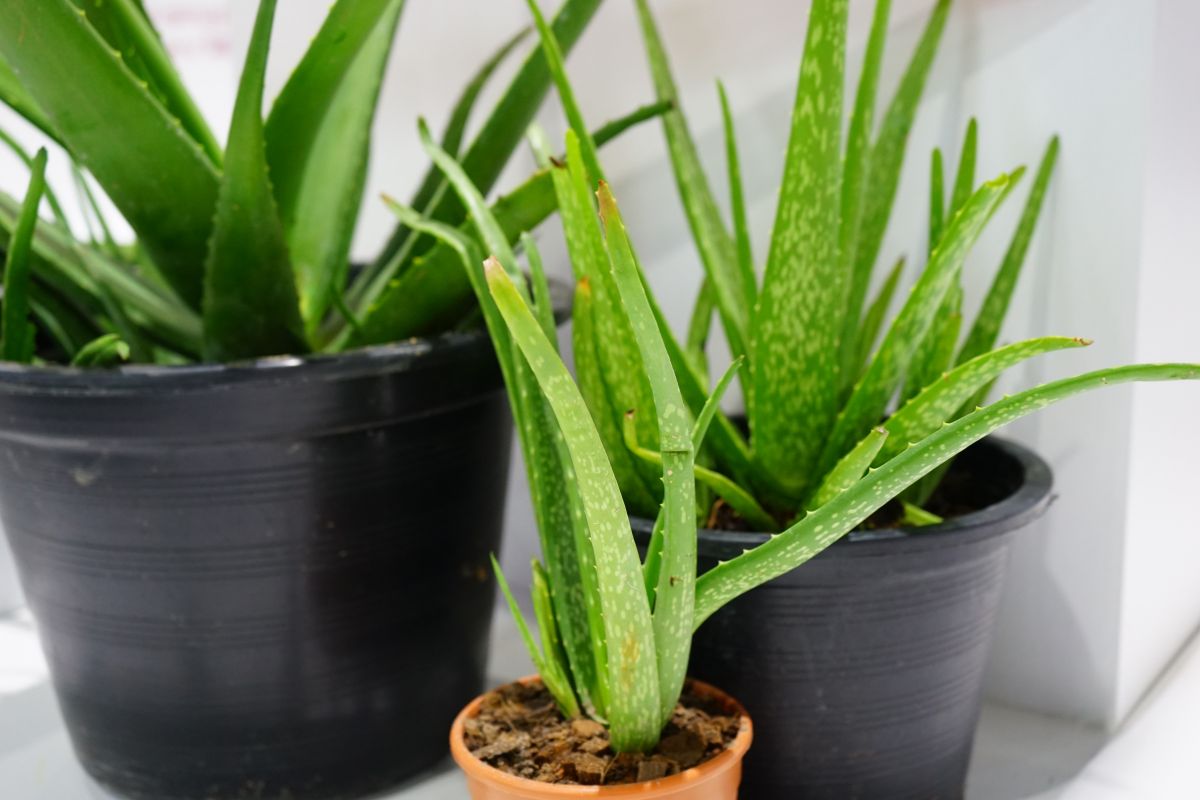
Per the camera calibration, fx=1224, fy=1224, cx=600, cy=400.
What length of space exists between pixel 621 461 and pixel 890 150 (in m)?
0.22

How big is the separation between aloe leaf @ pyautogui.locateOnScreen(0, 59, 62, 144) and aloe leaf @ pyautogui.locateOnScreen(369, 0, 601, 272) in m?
0.19

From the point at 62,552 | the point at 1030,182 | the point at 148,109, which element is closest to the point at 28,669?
the point at 62,552

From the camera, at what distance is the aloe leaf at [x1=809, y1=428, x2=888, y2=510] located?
1.45 feet

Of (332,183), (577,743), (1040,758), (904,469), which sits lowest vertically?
(1040,758)

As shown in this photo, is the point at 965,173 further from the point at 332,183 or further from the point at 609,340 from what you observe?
the point at 332,183

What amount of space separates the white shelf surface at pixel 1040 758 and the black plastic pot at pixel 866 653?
8cm

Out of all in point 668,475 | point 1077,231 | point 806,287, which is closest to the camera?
point 668,475

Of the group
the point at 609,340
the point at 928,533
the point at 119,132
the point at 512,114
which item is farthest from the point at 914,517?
the point at 119,132

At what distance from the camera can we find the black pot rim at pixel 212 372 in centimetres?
52

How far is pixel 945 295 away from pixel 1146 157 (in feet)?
0.47

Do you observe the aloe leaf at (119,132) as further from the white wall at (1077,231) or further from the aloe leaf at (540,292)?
the white wall at (1077,231)

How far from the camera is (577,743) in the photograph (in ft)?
1.57

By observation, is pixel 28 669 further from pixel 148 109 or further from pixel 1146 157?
pixel 1146 157

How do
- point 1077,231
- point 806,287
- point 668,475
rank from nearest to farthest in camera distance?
point 668,475, point 806,287, point 1077,231
